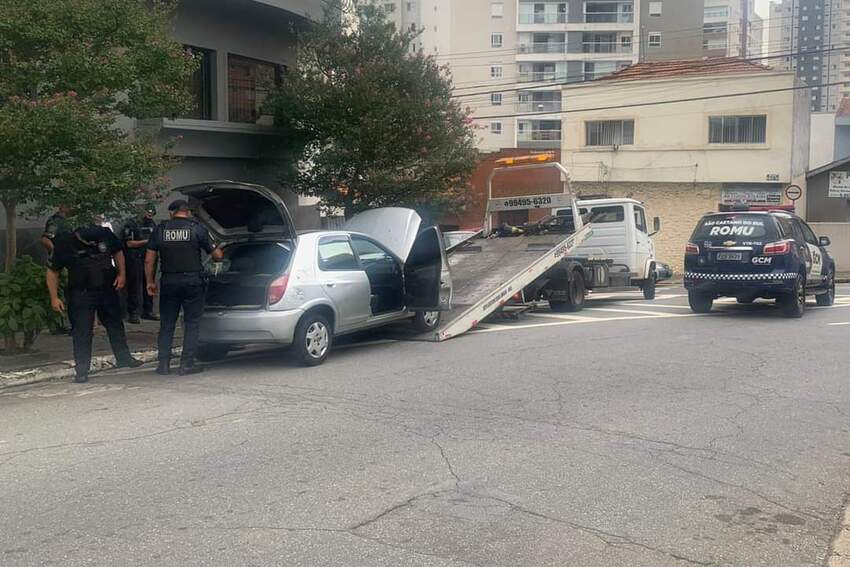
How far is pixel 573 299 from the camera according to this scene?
16.5m

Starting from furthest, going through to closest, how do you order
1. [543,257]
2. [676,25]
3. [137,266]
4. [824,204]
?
[676,25], [824,204], [543,257], [137,266]

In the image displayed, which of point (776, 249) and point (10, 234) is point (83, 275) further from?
point (776, 249)

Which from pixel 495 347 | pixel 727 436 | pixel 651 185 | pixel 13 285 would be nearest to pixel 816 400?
pixel 727 436

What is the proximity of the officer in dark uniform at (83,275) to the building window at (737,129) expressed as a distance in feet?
94.7

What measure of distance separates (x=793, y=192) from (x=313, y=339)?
2678 cm

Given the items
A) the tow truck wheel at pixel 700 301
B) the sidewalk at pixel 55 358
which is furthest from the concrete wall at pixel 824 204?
the sidewalk at pixel 55 358

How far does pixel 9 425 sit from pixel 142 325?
6514 millimetres

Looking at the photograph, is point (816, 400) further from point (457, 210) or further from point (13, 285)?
→ point (457, 210)

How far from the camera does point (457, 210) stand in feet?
65.8

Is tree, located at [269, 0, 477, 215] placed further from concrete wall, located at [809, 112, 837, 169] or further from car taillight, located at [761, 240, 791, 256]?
concrete wall, located at [809, 112, 837, 169]

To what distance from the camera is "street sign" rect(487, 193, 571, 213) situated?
16203mm

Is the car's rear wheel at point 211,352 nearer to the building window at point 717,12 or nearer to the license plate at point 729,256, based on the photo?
the license plate at point 729,256

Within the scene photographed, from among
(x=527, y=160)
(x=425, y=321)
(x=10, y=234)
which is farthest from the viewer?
(x=527, y=160)

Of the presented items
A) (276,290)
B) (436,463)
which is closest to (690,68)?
(276,290)
